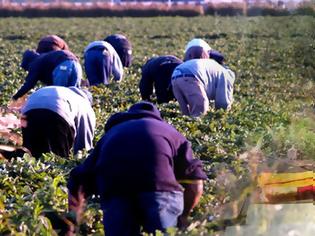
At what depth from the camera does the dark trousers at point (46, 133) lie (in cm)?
805

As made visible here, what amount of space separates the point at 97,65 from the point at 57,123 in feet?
24.5

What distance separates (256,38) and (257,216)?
2652 centimetres

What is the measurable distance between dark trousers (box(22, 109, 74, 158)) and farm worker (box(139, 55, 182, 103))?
15.5 feet

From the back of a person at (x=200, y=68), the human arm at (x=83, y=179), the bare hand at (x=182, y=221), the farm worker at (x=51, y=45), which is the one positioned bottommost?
the back of a person at (x=200, y=68)

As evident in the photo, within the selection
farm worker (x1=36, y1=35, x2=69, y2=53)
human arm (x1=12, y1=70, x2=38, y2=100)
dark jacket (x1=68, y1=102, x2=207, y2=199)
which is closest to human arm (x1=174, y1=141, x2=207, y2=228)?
dark jacket (x1=68, y1=102, x2=207, y2=199)

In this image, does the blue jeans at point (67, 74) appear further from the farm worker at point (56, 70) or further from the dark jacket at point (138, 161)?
the dark jacket at point (138, 161)

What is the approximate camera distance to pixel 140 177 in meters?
5.27

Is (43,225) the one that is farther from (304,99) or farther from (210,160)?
(304,99)

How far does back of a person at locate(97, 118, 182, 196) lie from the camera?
5.27 metres

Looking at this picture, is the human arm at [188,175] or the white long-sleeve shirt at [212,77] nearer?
the human arm at [188,175]

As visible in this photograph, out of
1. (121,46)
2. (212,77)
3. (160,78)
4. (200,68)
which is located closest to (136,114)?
(200,68)

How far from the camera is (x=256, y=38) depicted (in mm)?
30000

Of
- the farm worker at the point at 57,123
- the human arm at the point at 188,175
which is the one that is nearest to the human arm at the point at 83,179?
the human arm at the point at 188,175

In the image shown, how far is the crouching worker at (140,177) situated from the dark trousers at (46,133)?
2.58 metres
